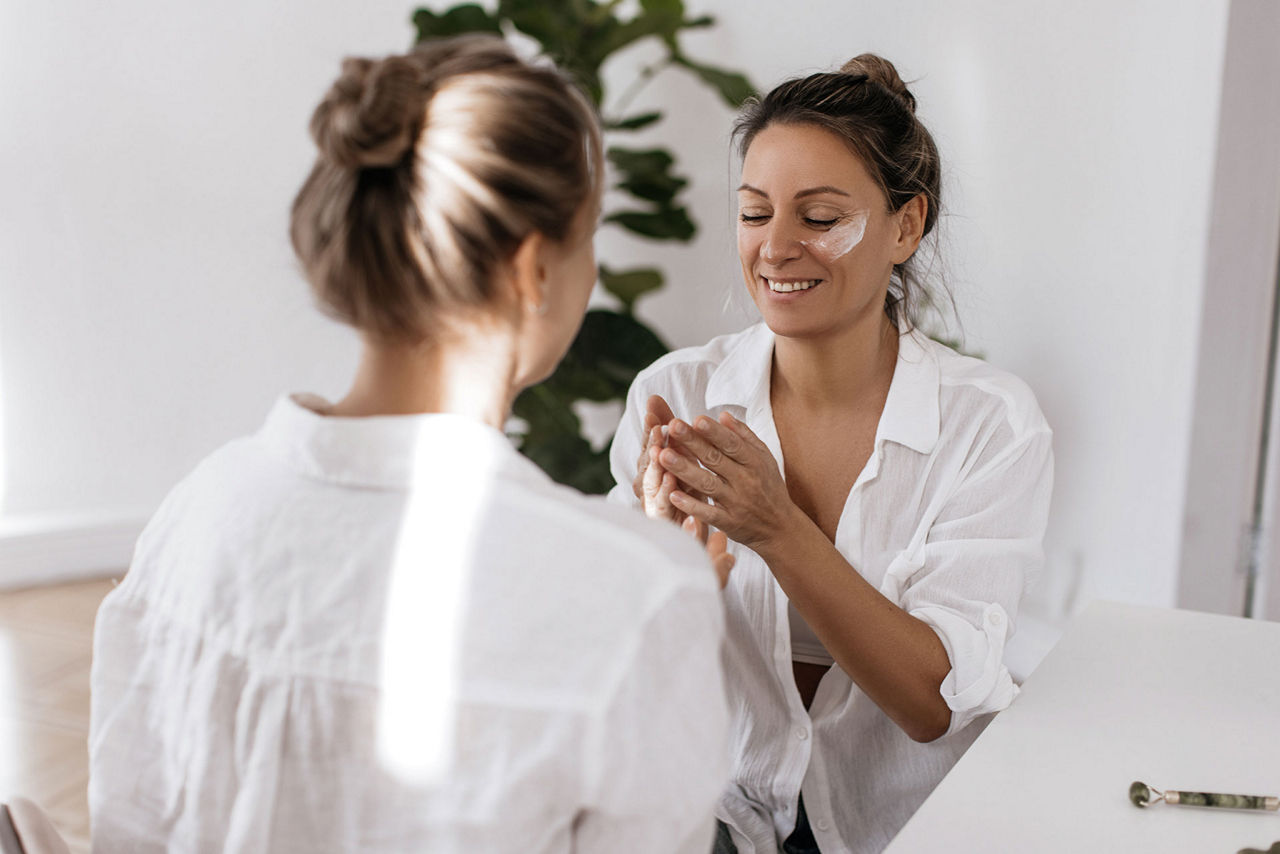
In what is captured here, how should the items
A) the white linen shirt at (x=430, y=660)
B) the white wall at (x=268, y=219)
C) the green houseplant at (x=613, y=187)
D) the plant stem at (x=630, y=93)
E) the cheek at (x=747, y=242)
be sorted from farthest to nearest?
the plant stem at (x=630, y=93), the green houseplant at (x=613, y=187), the white wall at (x=268, y=219), the cheek at (x=747, y=242), the white linen shirt at (x=430, y=660)

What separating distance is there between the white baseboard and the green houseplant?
4.90ft

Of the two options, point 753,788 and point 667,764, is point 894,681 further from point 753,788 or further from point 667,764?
point 667,764

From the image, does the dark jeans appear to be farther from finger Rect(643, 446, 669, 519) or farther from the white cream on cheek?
the white cream on cheek

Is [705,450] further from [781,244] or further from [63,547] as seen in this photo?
[63,547]

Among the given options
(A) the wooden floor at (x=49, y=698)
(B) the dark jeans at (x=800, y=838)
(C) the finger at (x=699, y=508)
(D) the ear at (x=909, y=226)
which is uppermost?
(D) the ear at (x=909, y=226)

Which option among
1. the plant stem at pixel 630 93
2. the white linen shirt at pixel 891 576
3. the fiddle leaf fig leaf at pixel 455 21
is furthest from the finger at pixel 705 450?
the plant stem at pixel 630 93

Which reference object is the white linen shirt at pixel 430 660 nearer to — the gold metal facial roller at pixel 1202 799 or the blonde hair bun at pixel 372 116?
the blonde hair bun at pixel 372 116

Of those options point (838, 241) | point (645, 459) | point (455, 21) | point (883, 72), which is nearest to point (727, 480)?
point (645, 459)

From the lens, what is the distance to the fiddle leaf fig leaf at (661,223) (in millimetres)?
3092

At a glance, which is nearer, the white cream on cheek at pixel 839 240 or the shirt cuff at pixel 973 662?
the shirt cuff at pixel 973 662

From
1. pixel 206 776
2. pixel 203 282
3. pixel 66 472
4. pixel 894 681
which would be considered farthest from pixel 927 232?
pixel 66 472

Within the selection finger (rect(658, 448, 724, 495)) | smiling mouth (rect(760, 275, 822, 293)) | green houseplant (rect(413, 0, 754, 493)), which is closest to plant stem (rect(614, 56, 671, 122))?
green houseplant (rect(413, 0, 754, 493))

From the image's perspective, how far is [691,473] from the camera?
3.84 ft

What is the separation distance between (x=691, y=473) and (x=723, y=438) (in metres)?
0.05
